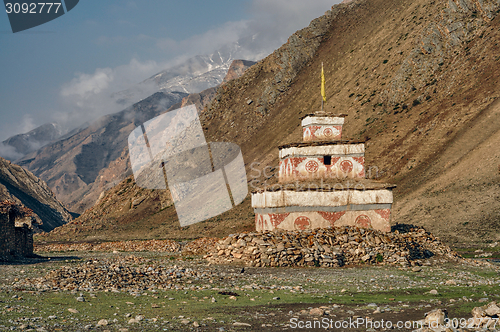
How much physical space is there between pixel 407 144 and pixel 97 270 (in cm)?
5539

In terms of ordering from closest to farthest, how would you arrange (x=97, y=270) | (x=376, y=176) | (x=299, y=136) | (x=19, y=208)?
(x=97, y=270), (x=19, y=208), (x=376, y=176), (x=299, y=136)

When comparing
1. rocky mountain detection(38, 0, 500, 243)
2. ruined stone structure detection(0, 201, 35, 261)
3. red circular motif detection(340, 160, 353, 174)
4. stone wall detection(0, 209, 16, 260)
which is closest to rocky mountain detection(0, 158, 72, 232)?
rocky mountain detection(38, 0, 500, 243)

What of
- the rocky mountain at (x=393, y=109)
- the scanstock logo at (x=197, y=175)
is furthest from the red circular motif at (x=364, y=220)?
the scanstock logo at (x=197, y=175)

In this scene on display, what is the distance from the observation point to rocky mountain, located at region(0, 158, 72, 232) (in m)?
101

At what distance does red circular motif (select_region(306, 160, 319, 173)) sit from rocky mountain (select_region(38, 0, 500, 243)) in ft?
64.5

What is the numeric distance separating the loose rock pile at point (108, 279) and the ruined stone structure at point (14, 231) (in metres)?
10.9

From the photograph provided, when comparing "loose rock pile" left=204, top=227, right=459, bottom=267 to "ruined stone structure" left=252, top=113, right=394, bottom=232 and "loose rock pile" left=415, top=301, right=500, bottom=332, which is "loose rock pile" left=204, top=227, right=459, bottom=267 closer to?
"ruined stone structure" left=252, top=113, right=394, bottom=232

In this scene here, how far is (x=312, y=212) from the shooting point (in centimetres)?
2492

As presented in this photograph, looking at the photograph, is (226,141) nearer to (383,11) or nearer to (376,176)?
(376,176)

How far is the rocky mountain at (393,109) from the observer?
4847 centimetres

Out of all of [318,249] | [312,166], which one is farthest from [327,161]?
[318,249]

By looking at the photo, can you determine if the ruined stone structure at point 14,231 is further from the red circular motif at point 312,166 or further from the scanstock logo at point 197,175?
the scanstock logo at point 197,175

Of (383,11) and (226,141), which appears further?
(383,11)

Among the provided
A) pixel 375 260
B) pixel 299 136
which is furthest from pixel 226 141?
pixel 375 260
